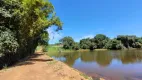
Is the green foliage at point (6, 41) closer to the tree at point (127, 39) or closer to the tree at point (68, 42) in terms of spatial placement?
the tree at point (68, 42)

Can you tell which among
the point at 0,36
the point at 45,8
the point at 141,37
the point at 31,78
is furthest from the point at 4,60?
the point at 141,37

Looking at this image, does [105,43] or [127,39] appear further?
[105,43]

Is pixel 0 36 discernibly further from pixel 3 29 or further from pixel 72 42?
pixel 72 42

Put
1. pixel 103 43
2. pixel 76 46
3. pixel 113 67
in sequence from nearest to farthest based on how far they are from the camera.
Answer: pixel 113 67, pixel 76 46, pixel 103 43

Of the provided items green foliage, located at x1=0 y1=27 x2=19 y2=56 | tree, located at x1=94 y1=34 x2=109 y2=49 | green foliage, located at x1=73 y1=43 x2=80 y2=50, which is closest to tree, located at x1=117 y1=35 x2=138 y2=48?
tree, located at x1=94 y1=34 x2=109 y2=49

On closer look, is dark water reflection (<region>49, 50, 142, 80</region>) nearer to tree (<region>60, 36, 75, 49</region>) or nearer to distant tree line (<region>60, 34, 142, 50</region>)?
distant tree line (<region>60, 34, 142, 50</region>)

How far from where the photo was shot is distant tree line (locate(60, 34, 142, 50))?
80875 millimetres

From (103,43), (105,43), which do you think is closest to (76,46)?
(103,43)

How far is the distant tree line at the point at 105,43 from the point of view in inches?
3184

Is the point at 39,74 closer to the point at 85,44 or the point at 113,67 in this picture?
the point at 113,67

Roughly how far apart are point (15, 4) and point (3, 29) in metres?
2.37

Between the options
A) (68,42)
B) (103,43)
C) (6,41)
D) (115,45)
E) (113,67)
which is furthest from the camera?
→ (103,43)

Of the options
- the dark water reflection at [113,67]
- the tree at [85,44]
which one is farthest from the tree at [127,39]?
the dark water reflection at [113,67]

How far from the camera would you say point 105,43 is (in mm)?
85375
